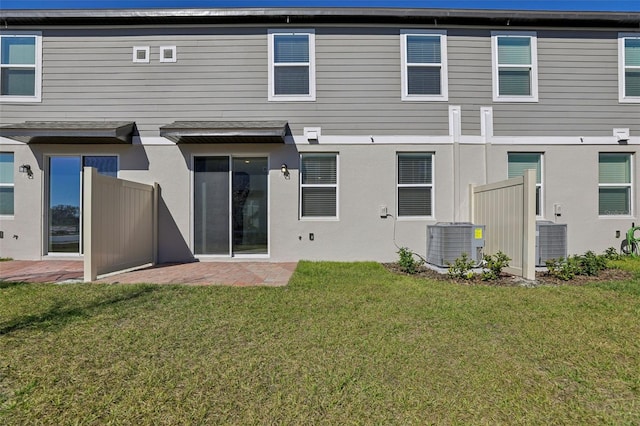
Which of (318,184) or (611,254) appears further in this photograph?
(318,184)

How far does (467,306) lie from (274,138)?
5108 millimetres

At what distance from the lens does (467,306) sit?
14.1 ft

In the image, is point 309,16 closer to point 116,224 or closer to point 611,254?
point 116,224

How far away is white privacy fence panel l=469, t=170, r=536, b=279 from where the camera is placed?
5672 mm

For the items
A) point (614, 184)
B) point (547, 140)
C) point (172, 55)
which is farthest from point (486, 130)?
point (172, 55)

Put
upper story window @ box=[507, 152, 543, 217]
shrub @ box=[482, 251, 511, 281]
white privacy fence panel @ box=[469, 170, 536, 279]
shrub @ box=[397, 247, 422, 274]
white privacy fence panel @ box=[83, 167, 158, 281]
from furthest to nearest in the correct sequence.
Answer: upper story window @ box=[507, 152, 543, 217] < shrub @ box=[397, 247, 422, 274] < shrub @ box=[482, 251, 511, 281] < white privacy fence panel @ box=[469, 170, 536, 279] < white privacy fence panel @ box=[83, 167, 158, 281]

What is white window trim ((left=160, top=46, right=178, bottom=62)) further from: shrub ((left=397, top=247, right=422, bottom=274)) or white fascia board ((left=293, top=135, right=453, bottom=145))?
shrub ((left=397, top=247, right=422, bottom=274))

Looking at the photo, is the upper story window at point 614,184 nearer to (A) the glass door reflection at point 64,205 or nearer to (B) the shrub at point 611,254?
(B) the shrub at point 611,254

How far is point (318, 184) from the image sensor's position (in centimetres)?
775

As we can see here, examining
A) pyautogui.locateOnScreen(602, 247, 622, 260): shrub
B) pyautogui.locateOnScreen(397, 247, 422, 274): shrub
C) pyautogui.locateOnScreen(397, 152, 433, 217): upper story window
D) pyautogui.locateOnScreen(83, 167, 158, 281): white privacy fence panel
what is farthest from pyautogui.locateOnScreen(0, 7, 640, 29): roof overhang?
pyautogui.locateOnScreen(397, 247, 422, 274): shrub

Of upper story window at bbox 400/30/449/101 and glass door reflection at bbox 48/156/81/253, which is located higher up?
upper story window at bbox 400/30/449/101

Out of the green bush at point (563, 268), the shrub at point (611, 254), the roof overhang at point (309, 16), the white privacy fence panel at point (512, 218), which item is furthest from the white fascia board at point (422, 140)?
the green bush at point (563, 268)

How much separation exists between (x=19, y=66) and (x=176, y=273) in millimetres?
6430

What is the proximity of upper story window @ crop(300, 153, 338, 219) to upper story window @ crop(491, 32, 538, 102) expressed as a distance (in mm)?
4258
